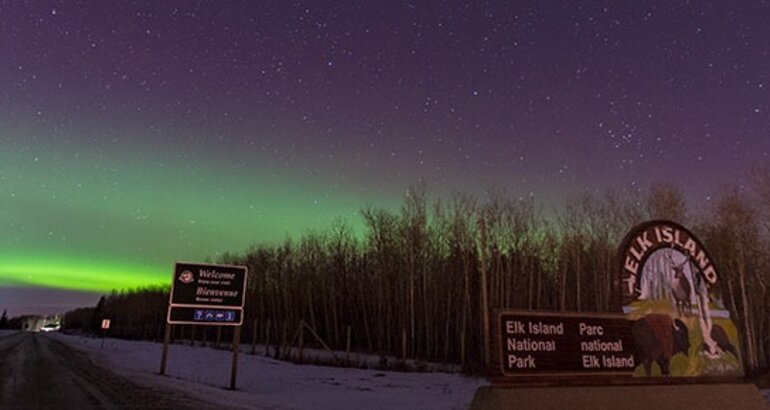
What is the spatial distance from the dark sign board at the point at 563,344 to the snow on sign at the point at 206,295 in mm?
14217

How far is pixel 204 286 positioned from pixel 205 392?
540 centimetres

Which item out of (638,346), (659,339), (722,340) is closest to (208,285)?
(638,346)

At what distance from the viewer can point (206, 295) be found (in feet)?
68.8

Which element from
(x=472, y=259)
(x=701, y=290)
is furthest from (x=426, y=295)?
(x=701, y=290)

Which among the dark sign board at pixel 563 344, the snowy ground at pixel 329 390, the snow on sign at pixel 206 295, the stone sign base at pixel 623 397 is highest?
the snow on sign at pixel 206 295

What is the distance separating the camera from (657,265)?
1158 cm

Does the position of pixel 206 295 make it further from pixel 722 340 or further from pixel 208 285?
pixel 722 340

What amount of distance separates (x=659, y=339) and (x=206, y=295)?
1626cm

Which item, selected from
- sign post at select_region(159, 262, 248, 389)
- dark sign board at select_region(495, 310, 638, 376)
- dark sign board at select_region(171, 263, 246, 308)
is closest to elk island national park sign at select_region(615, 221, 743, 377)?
dark sign board at select_region(495, 310, 638, 376)

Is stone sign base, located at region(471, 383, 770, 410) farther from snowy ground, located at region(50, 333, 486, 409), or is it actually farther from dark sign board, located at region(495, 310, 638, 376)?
snowy ground, located at region(50, 333, 486, 409)

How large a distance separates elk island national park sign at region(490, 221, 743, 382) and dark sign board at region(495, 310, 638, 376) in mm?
17

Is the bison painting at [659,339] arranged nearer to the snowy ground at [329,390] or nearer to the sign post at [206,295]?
the snowy ground at [329,390]

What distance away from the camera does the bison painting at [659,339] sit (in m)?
10.7

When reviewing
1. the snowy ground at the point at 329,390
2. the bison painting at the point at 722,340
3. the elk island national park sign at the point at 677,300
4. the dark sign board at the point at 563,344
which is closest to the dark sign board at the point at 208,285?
the snowy ground at the point at 329,390
